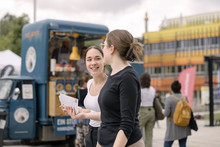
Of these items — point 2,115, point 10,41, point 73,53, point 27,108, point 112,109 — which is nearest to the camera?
point 112,109

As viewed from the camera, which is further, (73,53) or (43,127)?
(73,53)

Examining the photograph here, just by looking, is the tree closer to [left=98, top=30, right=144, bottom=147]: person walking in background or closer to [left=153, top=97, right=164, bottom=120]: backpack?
[left=153, top=97, right=164, bottom=120]: backpack

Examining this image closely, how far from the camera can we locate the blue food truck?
10.7 metres

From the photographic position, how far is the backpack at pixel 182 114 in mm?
7516

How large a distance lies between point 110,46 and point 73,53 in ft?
28.8

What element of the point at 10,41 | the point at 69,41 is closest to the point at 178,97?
the point at 69,41

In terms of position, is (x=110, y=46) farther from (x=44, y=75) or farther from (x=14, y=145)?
(x=14, y=145)

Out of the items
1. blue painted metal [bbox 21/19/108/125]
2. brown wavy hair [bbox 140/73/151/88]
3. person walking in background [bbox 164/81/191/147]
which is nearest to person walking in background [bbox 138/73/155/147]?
brown wavy hair [bbox 140/73/151/88]

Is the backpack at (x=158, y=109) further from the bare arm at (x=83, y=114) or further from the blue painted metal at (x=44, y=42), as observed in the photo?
the bare arm at (x=83, y=114)

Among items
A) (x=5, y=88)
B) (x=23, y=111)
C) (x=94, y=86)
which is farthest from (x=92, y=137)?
(x=5, y=88)

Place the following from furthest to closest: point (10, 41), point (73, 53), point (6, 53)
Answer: point (10, 41) → point (6, 53) → point (73, 53)

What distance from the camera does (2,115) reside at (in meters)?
8.51

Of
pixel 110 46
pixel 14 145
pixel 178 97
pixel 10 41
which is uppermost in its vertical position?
pixel 10 41

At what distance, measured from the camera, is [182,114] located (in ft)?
24.6
